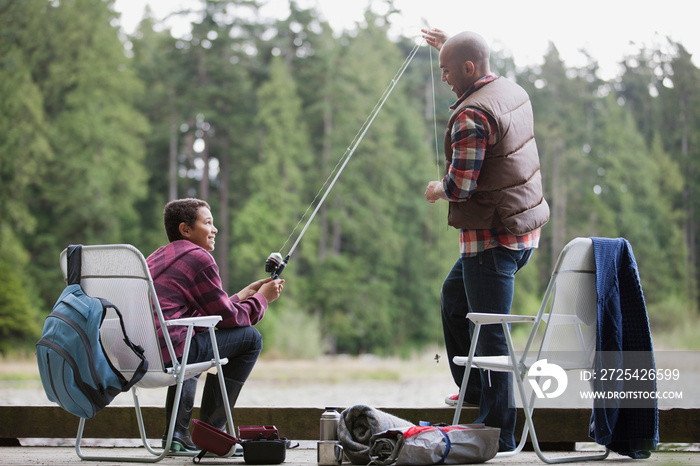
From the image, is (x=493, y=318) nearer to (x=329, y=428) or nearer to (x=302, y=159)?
A: (x=329, y=428)

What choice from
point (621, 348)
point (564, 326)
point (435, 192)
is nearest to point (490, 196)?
point (435, 192)

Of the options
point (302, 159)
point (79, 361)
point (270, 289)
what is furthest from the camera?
point (302, 159)

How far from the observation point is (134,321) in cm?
284

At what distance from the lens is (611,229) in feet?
77.0

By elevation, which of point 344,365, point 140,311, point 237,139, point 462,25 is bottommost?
point 344,365

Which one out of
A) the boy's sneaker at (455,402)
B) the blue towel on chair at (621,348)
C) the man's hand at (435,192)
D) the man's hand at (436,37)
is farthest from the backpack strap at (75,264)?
the blue towel on chair at (621,348)

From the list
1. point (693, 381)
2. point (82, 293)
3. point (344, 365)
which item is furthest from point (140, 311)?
point (344, 365)

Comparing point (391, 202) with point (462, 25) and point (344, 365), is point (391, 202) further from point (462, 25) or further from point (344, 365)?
point (344, 365)

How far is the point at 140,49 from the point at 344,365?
11556 mm

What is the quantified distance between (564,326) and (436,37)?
4.21 feet

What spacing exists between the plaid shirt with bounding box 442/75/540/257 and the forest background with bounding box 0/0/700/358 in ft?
51.8

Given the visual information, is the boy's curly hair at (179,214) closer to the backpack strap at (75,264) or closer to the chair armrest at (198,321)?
the backpack strap at (75,264)

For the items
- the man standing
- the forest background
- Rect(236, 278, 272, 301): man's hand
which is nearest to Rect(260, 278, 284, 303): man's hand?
Rect(236, 278, 272, 301): man's hand

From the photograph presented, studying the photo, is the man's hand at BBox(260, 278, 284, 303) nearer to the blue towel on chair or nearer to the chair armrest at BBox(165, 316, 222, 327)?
the chair armrest at BBox(165, 316, 222, 327)
